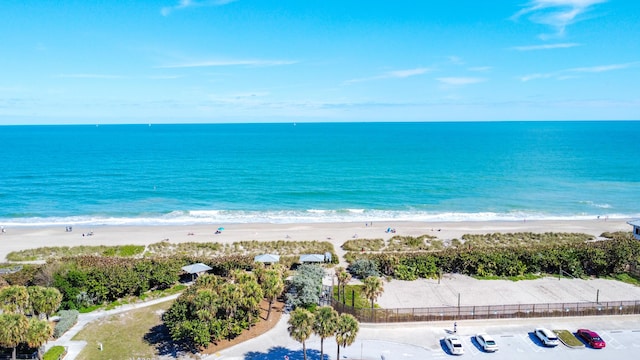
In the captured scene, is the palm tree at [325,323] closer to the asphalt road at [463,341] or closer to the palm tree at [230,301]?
the asphalt road at [463,341]

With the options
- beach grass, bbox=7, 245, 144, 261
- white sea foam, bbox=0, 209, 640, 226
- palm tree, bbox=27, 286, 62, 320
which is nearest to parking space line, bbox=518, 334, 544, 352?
palm tree, bbox=27, 286, 62, 320

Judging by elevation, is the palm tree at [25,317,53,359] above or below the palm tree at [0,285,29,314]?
below

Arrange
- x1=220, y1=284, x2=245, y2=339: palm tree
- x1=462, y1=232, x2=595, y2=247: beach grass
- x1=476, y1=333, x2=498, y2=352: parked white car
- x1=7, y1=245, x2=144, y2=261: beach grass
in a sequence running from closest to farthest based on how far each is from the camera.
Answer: x1=476, y1=333, x2=498, y2=352: parked white car < x1=220, y1=284, x2=245, y2=339: palm tree < x1=7, y1=245, x2=144, y2=261: beach grass < x1=462, y1=232, x2=595, y2=247: beach grass

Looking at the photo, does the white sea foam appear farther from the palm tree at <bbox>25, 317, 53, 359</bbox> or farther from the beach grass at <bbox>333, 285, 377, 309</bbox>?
the palm tree at <bbox>25, 317, 53, 359</bbox>

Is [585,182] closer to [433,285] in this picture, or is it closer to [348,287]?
[433,285]

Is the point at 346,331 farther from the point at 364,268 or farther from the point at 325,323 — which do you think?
the point at 364,268

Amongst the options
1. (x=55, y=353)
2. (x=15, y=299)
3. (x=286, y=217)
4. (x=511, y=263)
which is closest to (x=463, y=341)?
(x=511, y=263)

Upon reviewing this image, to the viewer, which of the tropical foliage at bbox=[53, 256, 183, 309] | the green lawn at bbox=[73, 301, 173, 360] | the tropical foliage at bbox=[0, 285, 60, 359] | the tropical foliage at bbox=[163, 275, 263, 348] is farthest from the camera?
the tropical foliage at bbox=[53, 256, 183, 309]
